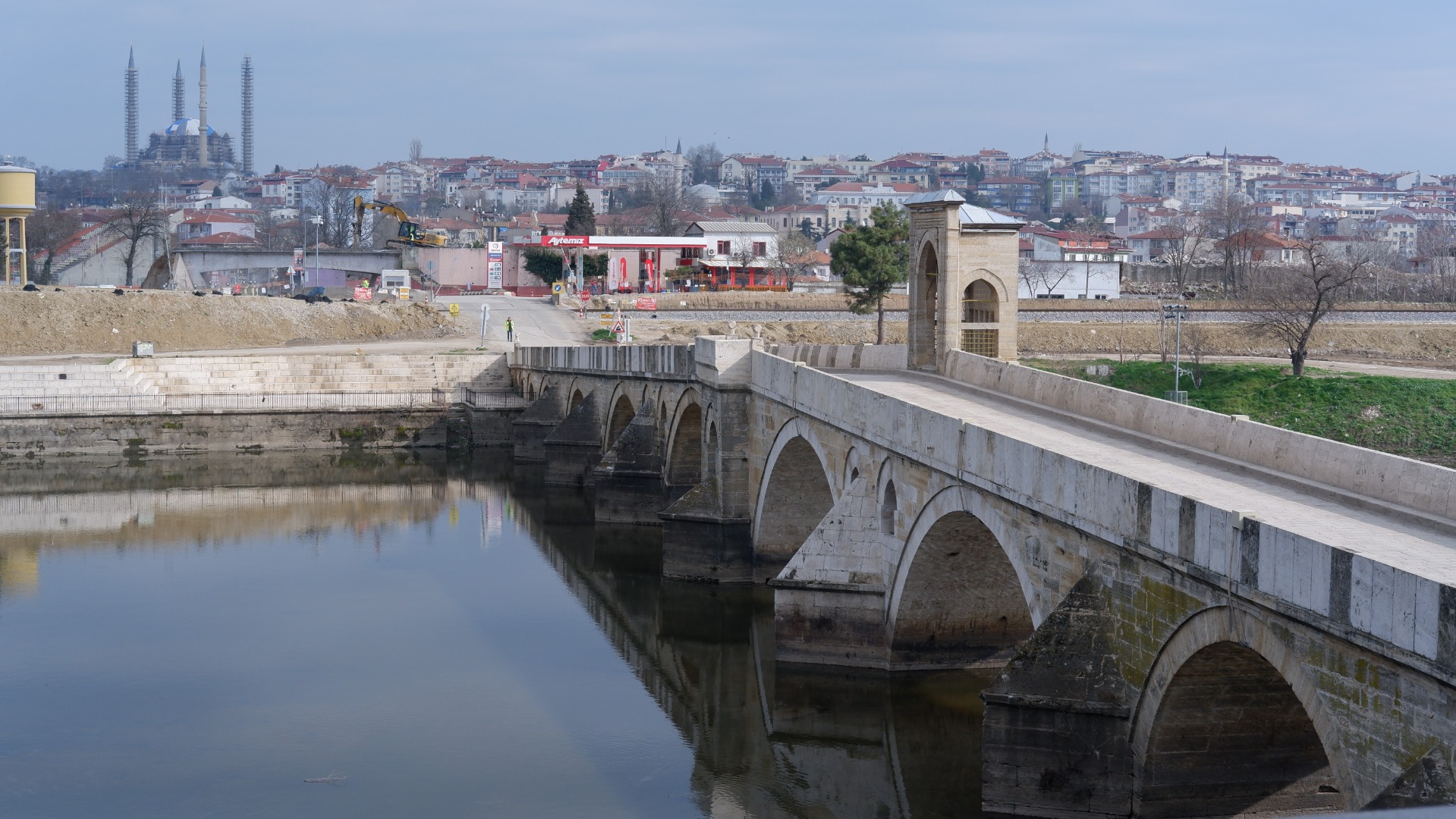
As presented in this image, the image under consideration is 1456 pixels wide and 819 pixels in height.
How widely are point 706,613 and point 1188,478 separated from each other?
12.4 m

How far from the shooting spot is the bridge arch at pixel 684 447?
30500 mm

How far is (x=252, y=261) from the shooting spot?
243 feet

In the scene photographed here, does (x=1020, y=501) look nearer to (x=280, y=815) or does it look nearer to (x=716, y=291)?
(x=280, y=815)

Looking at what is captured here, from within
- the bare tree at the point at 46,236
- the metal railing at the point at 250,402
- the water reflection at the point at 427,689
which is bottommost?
the water reflection at the point at 427,689

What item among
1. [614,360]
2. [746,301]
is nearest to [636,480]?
[614,360]

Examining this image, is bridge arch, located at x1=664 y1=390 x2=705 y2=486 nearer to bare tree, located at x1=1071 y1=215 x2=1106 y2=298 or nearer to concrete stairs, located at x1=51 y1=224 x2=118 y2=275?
bare tree, located at x1=1071 y1=215 x2=1106 y2=298

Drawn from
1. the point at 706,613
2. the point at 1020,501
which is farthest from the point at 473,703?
the point at 1020,501

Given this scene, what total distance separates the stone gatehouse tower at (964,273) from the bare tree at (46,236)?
6741 cm

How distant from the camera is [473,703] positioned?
1930cm

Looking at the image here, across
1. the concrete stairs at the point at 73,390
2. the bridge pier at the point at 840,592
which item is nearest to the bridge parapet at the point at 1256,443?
the bridge pier at the point at 840,592

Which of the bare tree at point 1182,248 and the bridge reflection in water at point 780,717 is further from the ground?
the bare tree at point 1182,248

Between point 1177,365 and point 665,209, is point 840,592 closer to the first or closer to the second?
point 1177,365

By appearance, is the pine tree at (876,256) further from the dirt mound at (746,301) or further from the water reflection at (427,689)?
the water reflection at (427,689)

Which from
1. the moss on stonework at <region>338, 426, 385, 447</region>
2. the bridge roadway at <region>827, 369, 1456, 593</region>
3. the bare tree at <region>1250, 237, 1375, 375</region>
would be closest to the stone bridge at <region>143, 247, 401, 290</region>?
the moss on stonework at <region>338, 426, 385, 447</region>
